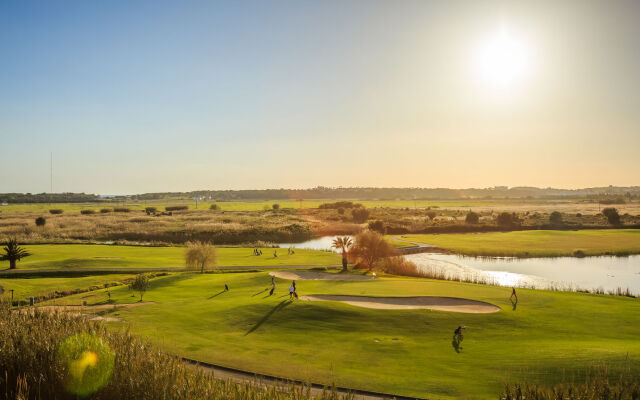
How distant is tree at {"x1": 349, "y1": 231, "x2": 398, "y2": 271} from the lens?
5634cm

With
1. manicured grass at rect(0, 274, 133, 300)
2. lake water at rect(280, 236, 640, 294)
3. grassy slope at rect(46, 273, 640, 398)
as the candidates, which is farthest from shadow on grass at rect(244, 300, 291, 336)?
lake water at rect(280, 236, 640, 294)

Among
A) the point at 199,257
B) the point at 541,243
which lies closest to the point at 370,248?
the point at 199,257

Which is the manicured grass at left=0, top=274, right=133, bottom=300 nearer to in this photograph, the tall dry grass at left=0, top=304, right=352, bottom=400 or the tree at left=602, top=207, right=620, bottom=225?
the tall dry grass at left=0, top=304, right=352, bottom=400

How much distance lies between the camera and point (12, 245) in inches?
2191

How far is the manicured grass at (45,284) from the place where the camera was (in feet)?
130

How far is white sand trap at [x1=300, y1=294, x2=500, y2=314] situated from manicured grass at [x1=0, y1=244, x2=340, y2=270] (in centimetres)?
2705

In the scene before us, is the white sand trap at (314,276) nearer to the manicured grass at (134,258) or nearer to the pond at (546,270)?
the manicured grass at (134,258)

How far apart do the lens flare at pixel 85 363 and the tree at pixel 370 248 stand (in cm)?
4380

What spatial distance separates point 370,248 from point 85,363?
45021mm

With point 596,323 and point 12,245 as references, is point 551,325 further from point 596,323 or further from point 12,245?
point 12,245

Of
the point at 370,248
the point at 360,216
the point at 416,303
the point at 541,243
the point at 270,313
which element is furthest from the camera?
the point at 360,216

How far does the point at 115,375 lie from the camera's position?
522 inches

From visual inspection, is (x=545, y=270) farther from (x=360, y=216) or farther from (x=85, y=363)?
(x=360, y=216)

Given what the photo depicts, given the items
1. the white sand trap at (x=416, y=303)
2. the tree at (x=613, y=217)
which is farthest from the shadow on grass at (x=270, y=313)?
the tree at (x=613, y=217)
